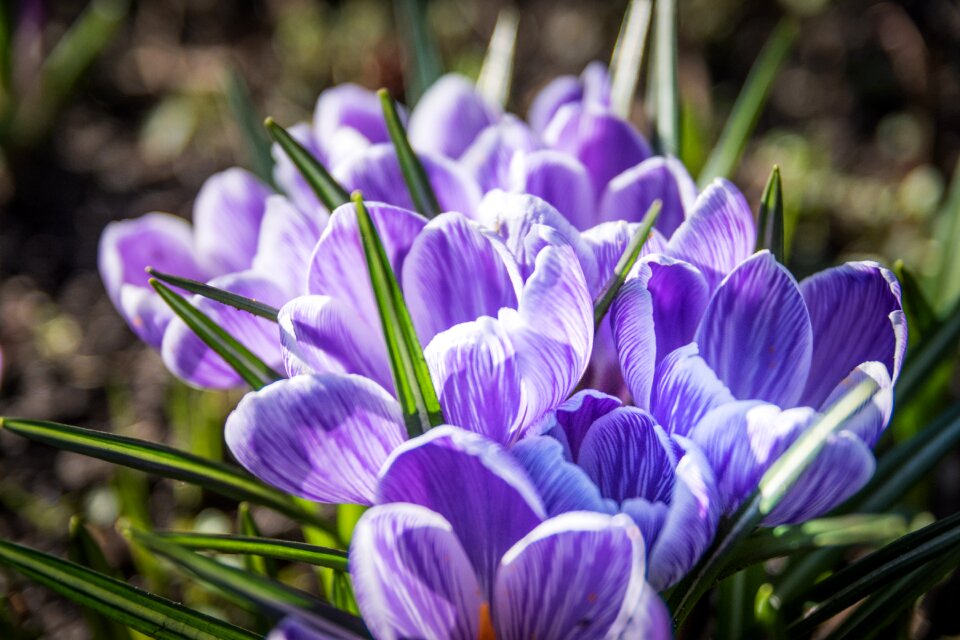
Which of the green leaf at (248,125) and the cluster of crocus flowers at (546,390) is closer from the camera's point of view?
the cluster of crocus flowers at (546,390)

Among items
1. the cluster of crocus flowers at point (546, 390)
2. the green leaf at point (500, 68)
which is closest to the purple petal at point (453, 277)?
the cluster of crocus flowers at point (546, 390)

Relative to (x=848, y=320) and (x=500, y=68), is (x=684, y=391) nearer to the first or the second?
(x=848, y=320)

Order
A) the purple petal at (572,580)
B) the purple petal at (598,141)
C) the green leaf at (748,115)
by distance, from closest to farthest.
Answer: the purple petal at (572,580), the purple petal at (598,141), the green leaf at (748,115)

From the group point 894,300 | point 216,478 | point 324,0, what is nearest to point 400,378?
point 216,478

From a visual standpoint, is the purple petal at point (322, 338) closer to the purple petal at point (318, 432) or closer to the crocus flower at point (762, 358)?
the purple petal at point (318, 432)

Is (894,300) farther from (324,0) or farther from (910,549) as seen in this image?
(324,0)

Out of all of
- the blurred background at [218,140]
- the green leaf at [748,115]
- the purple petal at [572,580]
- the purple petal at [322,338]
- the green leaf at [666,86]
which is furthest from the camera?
the blurred background at [218,140]

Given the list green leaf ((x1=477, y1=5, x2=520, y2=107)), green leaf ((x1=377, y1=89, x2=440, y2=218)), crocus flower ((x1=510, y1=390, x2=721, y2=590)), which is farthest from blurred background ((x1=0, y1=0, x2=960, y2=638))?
crocus flower ((x1=510, y1=390, x2=721, y2=590))

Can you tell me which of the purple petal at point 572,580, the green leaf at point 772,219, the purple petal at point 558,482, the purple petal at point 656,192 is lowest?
the purple petal at point 572,580
